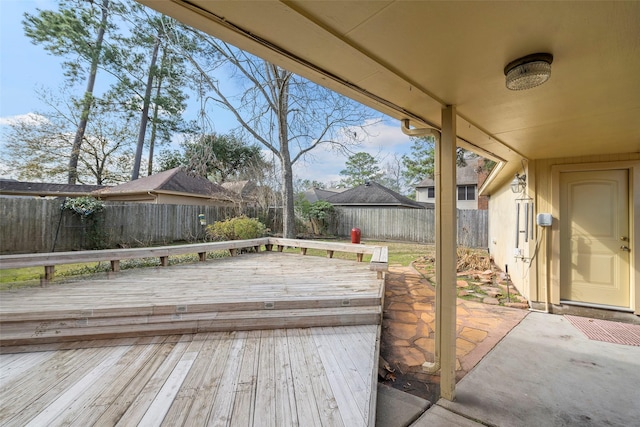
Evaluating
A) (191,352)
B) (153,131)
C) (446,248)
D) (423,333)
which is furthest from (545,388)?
(153,131)

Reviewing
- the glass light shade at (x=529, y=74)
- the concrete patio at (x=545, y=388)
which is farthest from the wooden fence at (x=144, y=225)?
the glass light shade at (x=529, y=74)

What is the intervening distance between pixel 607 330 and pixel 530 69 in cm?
372

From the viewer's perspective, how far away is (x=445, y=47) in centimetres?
138

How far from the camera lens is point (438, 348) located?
229 cm

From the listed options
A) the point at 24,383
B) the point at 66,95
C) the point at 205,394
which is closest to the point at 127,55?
the point at 66,95

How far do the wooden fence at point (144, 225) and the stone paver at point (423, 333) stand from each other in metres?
5.77

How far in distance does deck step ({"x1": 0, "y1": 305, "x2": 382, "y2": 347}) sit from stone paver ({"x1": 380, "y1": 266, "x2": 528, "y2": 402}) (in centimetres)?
42

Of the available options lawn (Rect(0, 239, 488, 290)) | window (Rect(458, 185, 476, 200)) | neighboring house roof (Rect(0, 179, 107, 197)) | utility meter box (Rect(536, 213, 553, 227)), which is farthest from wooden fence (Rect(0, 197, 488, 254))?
window (Rect(458, 185, 476, 200))

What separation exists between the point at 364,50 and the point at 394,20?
0.82 feet

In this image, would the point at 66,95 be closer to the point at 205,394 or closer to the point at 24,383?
the point at 24,383

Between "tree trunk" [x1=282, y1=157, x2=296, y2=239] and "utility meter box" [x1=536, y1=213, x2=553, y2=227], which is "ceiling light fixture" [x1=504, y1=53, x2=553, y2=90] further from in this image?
"tree trunk" [x1=282, y1=157, x2=296, y2=239]

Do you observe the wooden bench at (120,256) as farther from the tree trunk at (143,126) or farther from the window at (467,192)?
the window at (467,192)

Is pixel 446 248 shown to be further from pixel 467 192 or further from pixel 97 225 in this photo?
pixel 467 192

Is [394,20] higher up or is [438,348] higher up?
[394,20]
